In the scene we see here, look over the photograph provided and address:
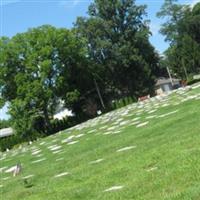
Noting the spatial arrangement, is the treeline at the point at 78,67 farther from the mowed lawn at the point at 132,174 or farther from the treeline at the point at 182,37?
the mowed lawn at the point at 132,174

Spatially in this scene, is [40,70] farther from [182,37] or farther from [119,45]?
[182,37]

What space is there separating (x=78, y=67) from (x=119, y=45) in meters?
9.72

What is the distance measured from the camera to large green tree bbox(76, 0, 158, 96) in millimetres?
65125

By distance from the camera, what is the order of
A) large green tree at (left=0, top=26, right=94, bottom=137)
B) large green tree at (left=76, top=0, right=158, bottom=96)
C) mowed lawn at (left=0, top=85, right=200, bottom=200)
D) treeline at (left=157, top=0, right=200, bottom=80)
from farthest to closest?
treeline at (left=157, top=0, right=200, bottom=80) → large green tree at (left=76, top=0, right=158, bottom=96) → large green tree at (left=0, top=26, right=94, bottom=137) → mowed lawn at (left=0, top=85, right=200, bottom=200)

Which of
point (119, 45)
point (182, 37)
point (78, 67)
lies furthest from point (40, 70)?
point (182, 37)

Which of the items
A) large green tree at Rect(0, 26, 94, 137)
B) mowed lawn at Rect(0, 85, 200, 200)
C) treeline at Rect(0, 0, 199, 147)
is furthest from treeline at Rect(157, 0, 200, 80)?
mowed lawn at Rect(0, 85, 200, 200)

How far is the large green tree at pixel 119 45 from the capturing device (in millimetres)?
65125

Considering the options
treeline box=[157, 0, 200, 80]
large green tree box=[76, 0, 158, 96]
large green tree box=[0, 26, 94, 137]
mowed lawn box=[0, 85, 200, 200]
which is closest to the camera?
mowed lawn box=[0, 85, 200, 200]

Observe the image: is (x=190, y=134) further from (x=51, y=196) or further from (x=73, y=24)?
(x=73, y=24)

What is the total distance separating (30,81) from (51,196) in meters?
45.6

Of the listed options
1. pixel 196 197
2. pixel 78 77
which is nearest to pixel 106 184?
pixel 196 197

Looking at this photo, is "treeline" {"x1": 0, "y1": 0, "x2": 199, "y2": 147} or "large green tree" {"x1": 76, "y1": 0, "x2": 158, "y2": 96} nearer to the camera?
"treeline" {"x1": 0, "y1": 0, "x2": 199, "y2": 147}

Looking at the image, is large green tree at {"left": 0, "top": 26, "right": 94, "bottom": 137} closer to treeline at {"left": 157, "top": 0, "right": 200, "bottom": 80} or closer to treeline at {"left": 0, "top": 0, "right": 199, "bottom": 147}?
treeline at {"left": 0, "top": 0, "right": 199, "bottom": 147}

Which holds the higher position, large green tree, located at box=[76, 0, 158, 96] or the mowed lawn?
large green tree, located at box=[76, 0, 158, 96]
